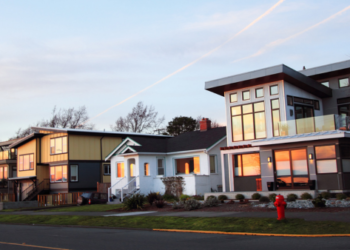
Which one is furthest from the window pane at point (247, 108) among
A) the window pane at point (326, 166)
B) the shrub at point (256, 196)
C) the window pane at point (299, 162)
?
the shrub at point (256, 196)

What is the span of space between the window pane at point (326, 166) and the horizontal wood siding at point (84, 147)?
2404 centimetres

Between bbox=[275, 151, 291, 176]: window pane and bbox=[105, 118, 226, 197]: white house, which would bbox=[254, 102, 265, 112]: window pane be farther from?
bbox=[105, 118, 226, 197]: white house

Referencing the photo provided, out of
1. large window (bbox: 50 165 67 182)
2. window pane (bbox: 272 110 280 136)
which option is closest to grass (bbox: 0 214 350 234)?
window pane (bbox: 272 110 280 136)

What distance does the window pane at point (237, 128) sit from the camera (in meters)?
26.9

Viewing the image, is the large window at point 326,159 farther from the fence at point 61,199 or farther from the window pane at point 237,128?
the fence at point 61,199

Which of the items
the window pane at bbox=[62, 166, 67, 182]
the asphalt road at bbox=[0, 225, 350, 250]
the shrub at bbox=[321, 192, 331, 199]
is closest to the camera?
the asphalt road at bbox=[0, 225, 350, 250]

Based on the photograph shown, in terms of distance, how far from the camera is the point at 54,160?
40000 millimetres

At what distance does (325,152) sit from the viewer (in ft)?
72.2

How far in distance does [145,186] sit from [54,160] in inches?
493

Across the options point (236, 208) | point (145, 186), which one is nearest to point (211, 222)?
point (236, 208)

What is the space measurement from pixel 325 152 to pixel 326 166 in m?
0.78

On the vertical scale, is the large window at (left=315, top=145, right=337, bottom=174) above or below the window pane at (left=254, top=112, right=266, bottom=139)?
below

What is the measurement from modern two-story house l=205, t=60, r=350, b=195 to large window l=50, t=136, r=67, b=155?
1800 centimetres

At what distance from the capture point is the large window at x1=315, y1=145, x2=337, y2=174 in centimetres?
2164
